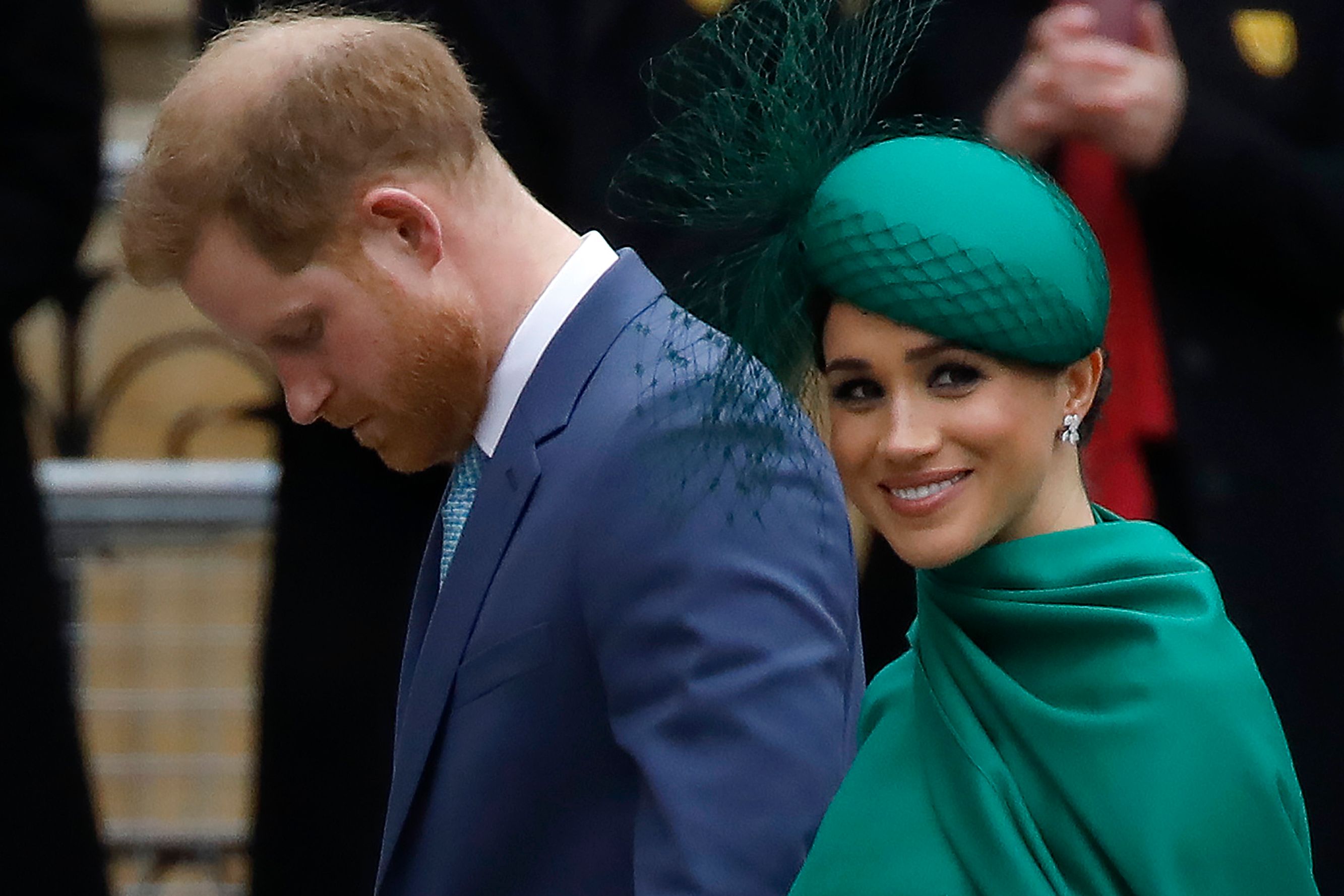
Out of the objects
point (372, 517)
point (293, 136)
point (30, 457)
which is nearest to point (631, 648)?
point (293, 136)

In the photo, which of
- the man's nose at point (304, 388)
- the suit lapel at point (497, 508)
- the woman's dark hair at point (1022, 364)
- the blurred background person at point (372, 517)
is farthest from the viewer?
Answer: the blurred background person at point (372, 517)

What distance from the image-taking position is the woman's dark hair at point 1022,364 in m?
1.97

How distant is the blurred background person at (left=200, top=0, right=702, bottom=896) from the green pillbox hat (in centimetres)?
110

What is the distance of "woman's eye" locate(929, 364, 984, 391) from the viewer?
1.96 metres

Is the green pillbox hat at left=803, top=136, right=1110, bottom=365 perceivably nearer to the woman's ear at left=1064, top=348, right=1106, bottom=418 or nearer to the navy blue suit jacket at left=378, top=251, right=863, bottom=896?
the woman's ear at left=1064, top=348, right=1106, bottom=418

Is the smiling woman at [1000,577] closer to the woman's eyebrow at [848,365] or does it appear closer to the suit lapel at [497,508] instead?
the woman's eyebrow at [848,365]

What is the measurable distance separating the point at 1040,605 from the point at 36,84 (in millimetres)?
2041

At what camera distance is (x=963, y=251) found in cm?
194

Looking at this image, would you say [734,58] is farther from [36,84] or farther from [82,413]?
[82,413]

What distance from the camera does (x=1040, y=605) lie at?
194cm

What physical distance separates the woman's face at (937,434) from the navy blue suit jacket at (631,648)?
5.5 inches

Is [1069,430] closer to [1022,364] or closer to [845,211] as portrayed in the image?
[1022,364]

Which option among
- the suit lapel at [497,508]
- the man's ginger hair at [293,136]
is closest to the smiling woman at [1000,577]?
the suit lapel at [497,508]

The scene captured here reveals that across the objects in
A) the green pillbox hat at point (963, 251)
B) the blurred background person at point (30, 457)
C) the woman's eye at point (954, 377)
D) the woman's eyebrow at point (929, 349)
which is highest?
the green pillbox hat at point (963, 251)
